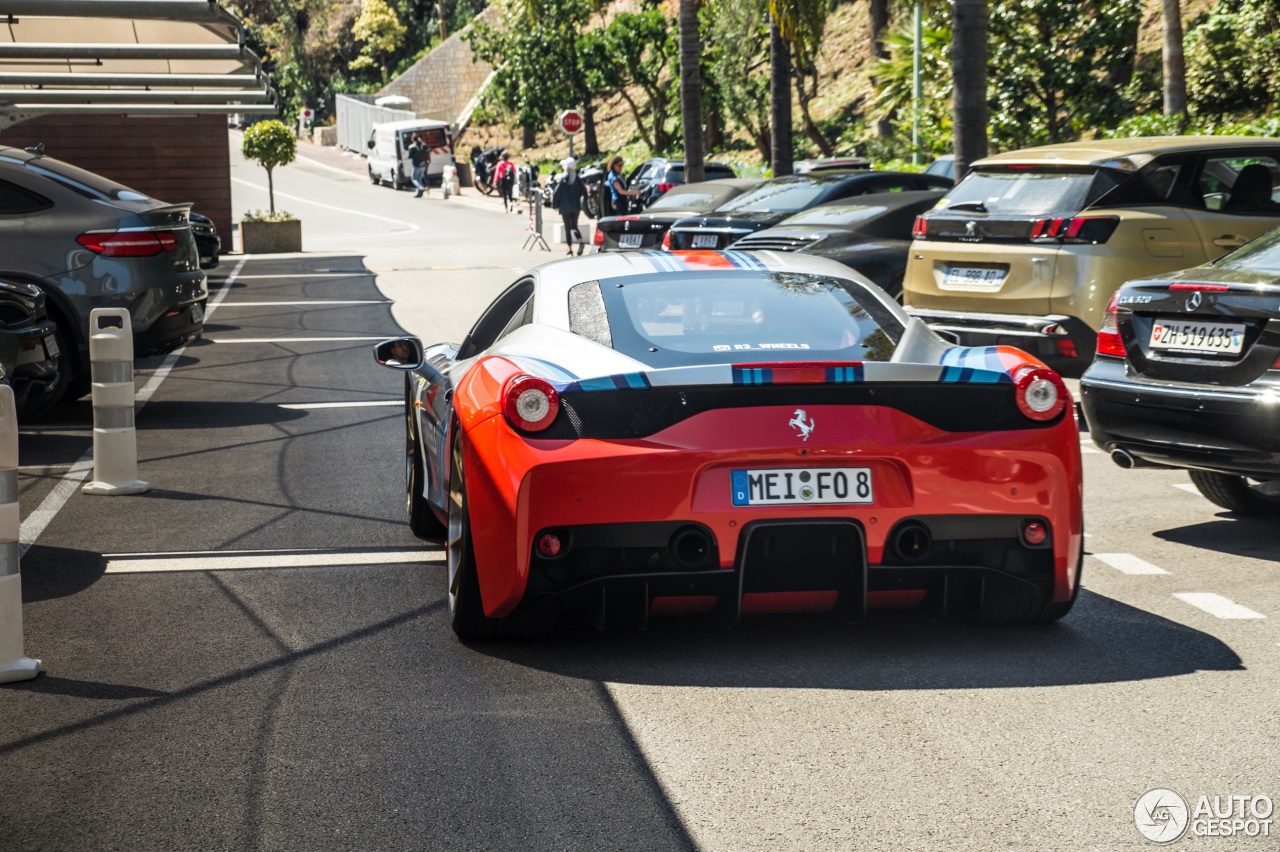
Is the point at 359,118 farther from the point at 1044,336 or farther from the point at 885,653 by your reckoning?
the point at 885,653

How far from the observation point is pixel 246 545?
7.45 meters

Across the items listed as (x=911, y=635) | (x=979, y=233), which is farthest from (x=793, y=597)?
(x=979, y=233)

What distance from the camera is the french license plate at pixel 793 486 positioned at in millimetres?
5227

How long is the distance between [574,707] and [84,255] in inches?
317

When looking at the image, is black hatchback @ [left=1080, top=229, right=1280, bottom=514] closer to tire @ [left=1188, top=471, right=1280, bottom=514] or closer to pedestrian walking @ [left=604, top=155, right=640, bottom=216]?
tire @ [left=1188, top=471, right=1280, bottom=514]

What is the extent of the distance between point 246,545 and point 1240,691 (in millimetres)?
4305

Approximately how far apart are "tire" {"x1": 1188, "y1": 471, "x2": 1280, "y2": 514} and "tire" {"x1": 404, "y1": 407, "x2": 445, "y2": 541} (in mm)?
3723

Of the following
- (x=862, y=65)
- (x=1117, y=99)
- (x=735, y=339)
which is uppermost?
(x=862, y=65)

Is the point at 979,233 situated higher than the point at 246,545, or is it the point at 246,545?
the point at 979,233

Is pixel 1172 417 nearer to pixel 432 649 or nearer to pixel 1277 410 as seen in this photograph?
pixel 1277 410

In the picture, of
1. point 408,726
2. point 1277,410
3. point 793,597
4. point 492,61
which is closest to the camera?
point 408,726

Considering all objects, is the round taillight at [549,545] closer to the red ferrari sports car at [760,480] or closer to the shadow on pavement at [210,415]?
the red ferrari sports car at [760,480]

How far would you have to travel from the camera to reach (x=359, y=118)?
262 feet

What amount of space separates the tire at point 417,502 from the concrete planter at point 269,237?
997 inches
